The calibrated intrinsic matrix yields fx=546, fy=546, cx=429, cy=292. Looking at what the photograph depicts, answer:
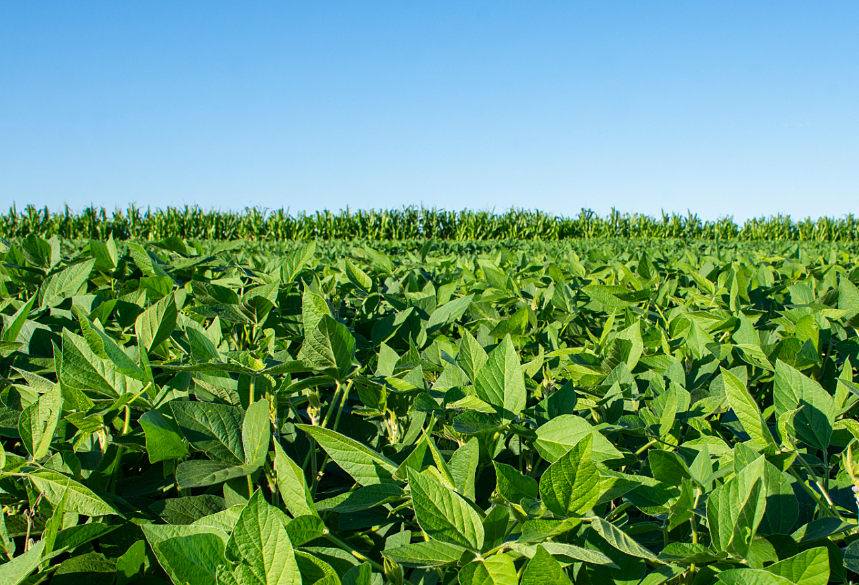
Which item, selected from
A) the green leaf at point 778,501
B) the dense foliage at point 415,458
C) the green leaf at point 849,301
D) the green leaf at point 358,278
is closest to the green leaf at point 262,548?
the dense foliage at point 415,458

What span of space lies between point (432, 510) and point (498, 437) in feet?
1.29

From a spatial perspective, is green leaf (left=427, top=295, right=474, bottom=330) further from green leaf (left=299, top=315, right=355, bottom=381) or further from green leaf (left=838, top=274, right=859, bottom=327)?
green leaf (left=838, top=274, right=859, bottom=327)

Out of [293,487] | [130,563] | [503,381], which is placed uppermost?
[503,381]

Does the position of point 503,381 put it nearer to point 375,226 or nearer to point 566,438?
point 566,438

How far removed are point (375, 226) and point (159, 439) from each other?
83.5 ft

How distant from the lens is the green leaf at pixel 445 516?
0.61 meters

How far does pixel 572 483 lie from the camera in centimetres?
63

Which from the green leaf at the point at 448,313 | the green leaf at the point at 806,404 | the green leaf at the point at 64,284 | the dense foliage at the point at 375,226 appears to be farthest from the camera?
the dense foliage at the point at 375,226

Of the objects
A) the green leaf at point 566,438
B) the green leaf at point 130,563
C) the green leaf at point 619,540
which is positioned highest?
the green leaf at point 566,438

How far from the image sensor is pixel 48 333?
1338 mm

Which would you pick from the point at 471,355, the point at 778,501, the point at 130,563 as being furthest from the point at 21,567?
the point at 778,501

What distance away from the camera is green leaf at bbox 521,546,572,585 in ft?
1.83

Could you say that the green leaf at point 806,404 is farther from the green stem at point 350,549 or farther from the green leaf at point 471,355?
the green stem at point 350,549

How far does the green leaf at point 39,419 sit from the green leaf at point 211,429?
0.21 metres
